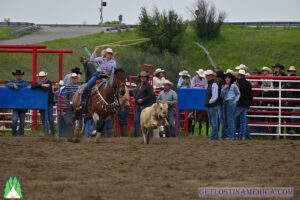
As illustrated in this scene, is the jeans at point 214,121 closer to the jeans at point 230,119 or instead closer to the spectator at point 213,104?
the spectator at point 213,104

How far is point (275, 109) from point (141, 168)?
8345mm

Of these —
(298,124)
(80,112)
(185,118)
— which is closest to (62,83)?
(80,112)

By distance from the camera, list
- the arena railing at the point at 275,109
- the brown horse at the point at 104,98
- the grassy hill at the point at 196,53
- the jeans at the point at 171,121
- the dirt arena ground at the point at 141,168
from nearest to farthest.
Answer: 1. the dirt arena ground at the point at 141,168
2. the brown horse at the point at 104,98
3. the arena railing at the point at 275,109
4. the jeans at the point at 171,121
5. the grassy hill at the point at 196,53

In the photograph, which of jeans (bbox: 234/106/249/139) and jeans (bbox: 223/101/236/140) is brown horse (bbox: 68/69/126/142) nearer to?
jeans (bbox: 223/101/236/140)

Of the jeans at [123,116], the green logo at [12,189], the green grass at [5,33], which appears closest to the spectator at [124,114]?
the jeans at [123,116]

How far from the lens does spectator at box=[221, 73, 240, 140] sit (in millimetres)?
16297

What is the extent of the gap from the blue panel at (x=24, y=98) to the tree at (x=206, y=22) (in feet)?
110

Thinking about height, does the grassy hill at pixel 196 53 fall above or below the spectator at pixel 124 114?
above

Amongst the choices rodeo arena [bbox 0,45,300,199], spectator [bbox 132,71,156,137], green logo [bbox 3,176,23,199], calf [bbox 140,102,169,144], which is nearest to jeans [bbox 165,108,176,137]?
rodeo arena [bbox 0,45,300,199]

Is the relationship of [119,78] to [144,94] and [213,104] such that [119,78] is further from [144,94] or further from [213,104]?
[213,104]

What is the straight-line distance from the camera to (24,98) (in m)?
17.6

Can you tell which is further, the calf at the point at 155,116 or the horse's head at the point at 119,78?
the horse's head at the point at 119,78

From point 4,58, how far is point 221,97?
2319cm

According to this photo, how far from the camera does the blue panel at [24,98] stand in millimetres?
17531
